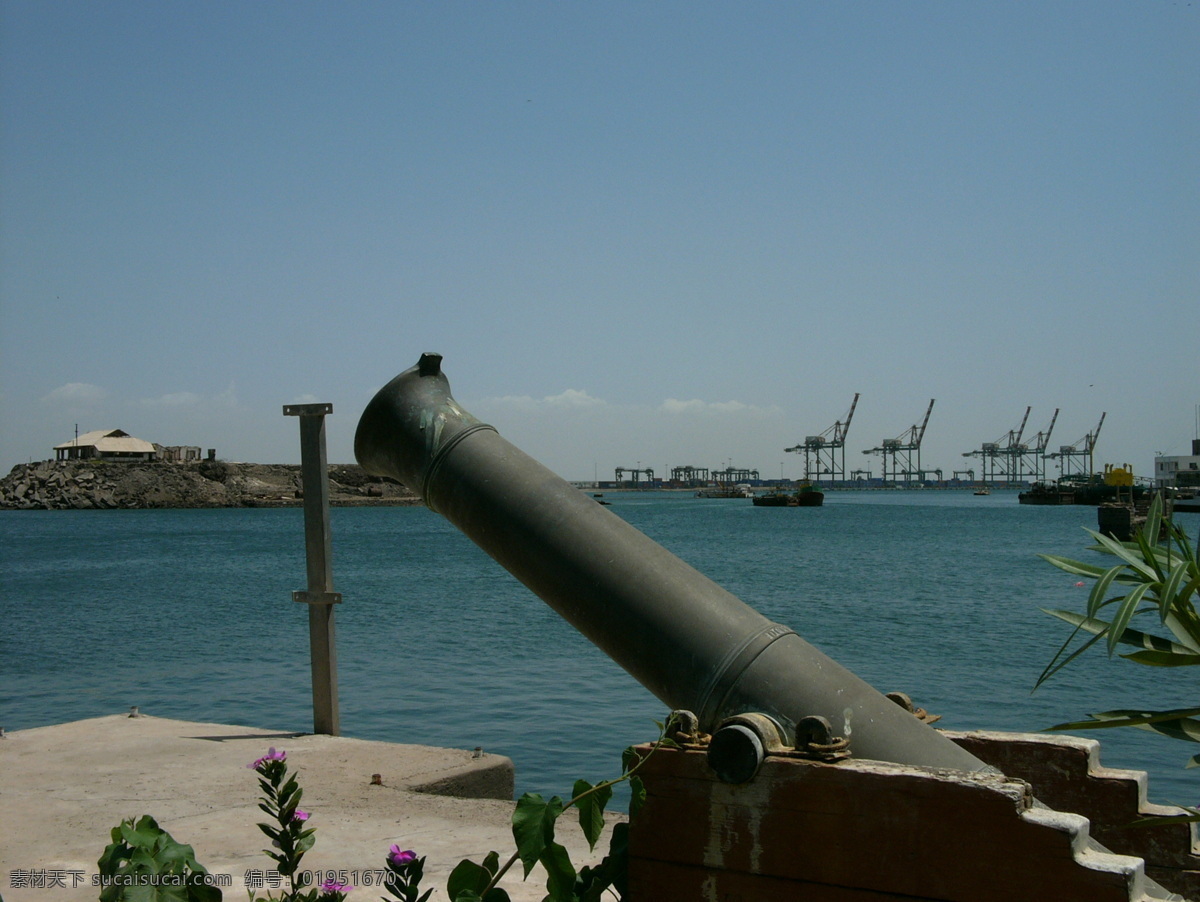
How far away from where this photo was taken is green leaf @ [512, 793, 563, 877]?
2.12 meters

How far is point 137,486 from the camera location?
88.1m

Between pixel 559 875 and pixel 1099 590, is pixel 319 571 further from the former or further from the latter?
pixel 1099 590

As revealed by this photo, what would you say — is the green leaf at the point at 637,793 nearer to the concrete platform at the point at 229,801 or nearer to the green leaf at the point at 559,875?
the green leaf at the point at 559,875

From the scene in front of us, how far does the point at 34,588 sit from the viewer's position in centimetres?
2792

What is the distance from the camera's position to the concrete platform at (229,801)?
3359 mm

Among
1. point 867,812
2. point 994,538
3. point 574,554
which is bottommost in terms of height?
point 994,538

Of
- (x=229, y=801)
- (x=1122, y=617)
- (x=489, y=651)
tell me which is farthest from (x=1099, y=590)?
(x=489, y=651)

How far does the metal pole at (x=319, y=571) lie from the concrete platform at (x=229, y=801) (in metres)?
0.18

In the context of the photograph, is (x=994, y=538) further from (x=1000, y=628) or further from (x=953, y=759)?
(x=953, y=759)

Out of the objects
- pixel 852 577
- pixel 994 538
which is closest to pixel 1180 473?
pixel 994 538

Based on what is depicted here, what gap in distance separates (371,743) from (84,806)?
4.76ft

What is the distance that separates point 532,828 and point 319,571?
360 cm

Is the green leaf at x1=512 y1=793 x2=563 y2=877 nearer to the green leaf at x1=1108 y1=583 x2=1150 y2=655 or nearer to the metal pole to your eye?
the green leaf at x1=1108 y1=583 x2=1150 y2=655

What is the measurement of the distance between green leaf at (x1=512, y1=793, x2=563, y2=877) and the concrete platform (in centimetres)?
105
